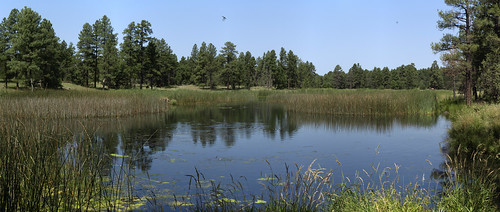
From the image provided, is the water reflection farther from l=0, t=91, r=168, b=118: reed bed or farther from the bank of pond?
l=0, t=91, r=168, b=118: reed bed

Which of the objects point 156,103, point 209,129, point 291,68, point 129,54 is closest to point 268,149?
point 209,129

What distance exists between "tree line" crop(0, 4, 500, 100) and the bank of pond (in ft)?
14.9

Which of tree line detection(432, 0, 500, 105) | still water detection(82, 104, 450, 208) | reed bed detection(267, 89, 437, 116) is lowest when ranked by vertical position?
still water detection(82, 104, 450, 208)

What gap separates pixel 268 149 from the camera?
1250cm

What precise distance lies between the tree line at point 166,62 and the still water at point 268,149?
28.5 ft

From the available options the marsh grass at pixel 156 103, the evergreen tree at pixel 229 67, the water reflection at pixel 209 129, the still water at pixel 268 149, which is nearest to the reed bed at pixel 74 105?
Result: the marsh grass at pixel 156 103

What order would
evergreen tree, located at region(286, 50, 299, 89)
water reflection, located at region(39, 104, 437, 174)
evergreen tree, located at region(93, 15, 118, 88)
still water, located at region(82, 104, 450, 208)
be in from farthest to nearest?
evergreen tree, located at region(286, 50, 299, 89) → evergreen tree, located at region(93, 15, 118, 88) → water reflection, located at region(39, 104, 437, 174) → still water, located at region(82, 104, 450, 208)

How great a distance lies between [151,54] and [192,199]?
2015 inches

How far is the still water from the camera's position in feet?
28.1

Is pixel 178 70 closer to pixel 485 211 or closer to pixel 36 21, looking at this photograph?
pixel 36 21

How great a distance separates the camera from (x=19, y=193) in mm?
4609

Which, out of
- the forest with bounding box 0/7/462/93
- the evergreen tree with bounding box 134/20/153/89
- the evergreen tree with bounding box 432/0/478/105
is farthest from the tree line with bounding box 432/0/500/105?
the evergreen tree with bounding box 134/20/153/89

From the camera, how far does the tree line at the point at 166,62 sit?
25.5 m

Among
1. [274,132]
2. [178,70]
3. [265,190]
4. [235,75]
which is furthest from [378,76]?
[265,190]
